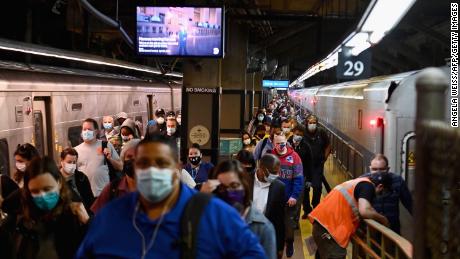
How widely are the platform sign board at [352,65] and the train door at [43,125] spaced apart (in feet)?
21.4

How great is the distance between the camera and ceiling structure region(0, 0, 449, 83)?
13.0 m

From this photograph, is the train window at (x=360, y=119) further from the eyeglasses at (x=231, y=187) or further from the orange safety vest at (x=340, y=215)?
the eyeglasses at (x=231, y=187)

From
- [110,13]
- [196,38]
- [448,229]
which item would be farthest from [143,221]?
[110,13]

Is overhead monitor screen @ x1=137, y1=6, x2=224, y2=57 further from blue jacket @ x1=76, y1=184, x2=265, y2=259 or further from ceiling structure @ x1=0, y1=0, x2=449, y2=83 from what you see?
blue jacket @ x1=76, y1=184, x2=265, y2=259

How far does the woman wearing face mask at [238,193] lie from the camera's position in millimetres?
3383

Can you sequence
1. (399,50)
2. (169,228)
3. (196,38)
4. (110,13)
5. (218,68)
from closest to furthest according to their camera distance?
(169,228) → (196,38) → (218,68) → (110,13) → (399,50)

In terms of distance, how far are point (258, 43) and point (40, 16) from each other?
7.88 metres

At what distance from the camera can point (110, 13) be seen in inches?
505

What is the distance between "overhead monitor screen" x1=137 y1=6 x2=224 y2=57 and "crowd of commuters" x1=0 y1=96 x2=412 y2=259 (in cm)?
302

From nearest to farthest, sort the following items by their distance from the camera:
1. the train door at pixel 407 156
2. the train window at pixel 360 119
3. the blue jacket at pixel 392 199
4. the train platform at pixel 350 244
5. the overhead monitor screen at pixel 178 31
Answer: the train platform at pixel 350 244 < the blue jacket at pixel 392 199 < the train door at pixel 407 156 < the overhead monitor screen at pixel 178 31 < the train window at pixel 360 119

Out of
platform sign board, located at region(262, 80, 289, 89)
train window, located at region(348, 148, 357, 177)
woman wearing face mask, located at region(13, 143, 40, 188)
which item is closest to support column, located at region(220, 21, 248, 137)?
train window, located at region(348, 148, 357, 177)

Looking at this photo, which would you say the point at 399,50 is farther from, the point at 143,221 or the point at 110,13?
the point at 143,221

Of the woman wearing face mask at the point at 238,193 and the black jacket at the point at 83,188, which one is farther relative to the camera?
the black jacket at the point at 83,188

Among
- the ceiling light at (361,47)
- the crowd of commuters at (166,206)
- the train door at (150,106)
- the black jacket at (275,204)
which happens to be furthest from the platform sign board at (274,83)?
the black jacket at (275,204)
